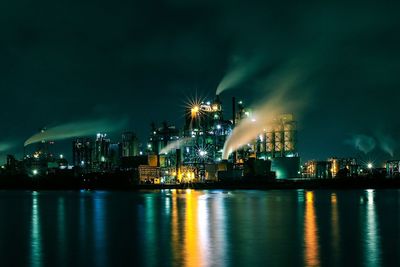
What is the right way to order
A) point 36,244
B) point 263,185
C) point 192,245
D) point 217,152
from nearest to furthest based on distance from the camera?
1. point 192,245
2. point 36,244
3. point 263,185
4. point 217,152

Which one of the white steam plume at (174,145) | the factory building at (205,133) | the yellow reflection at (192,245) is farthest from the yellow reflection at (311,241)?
the white steam plume at (174,145)

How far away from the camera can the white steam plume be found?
127 metres

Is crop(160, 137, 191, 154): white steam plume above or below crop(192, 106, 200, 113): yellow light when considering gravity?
below

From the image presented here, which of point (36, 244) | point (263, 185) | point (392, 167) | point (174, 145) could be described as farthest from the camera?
point (392, 167)

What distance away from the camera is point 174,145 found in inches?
5202

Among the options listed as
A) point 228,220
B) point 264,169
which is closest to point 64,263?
point 228,220

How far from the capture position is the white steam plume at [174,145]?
127456 millimetres

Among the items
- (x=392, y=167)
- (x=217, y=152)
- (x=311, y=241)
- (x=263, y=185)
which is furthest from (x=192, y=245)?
(x=392, y=167)

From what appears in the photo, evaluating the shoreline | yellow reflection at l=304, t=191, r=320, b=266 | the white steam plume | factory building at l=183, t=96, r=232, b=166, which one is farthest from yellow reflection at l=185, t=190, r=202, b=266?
the white steam plume

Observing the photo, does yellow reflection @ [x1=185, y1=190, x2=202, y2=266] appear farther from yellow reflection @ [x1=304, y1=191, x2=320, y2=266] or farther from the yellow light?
the yellow light

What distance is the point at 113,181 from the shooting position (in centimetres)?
13588

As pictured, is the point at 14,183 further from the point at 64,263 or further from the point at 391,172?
the point at 64,263

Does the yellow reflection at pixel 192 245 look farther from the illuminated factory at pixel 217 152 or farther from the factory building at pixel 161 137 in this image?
the factory building at pixel 161 137

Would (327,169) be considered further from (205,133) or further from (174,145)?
(174,145)
